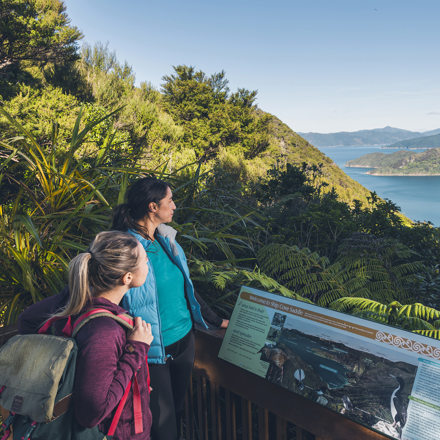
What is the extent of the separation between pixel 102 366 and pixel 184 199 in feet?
7.19

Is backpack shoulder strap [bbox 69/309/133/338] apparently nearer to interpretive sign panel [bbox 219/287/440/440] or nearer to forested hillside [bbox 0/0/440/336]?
interpretive sign panel [bbox 219/287/440/440]

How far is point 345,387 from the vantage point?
117 cm

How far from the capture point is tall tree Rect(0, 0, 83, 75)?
40.1 feet

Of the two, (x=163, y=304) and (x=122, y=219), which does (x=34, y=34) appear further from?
(x=163, y=304)

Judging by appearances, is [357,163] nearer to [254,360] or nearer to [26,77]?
[26,77]

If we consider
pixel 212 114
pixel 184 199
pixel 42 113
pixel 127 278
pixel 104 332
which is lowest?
pixel 104 332

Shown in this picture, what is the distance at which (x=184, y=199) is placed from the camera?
315 cm

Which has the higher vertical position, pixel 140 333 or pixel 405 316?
pixel 140 333

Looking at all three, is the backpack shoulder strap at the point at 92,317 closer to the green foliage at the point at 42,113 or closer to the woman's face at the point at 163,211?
the woman's face at the point at 163,211

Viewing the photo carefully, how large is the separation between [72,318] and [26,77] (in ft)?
50.6

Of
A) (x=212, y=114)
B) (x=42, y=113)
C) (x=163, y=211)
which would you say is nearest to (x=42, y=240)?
(x=163, y=211)

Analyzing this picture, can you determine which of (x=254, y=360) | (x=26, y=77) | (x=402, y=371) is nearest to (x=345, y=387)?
(x=402, y=371)

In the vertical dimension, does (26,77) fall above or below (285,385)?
above

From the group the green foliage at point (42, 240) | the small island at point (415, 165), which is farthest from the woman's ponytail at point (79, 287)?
the small island at point (415, 165)
